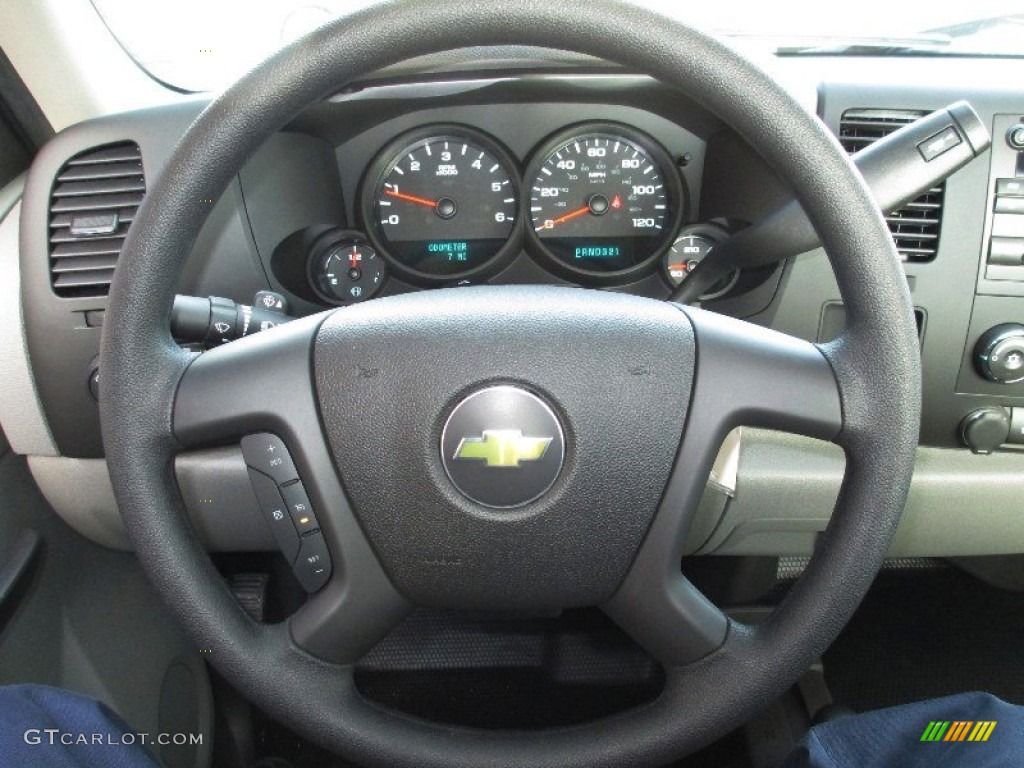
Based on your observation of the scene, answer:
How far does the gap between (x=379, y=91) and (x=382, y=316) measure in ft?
1.69

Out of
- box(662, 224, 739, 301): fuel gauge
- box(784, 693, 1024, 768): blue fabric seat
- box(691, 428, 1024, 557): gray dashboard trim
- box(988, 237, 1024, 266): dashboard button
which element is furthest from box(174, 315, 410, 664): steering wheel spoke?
box(988, 237, 1024, 266): dashboard button

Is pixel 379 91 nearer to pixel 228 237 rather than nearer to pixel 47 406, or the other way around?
pixel 228 237

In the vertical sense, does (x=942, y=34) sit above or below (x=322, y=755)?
above

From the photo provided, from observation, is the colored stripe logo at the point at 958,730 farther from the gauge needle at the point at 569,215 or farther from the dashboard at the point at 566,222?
the gauge needle at the point at 569,215

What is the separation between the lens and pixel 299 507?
33.7 inches

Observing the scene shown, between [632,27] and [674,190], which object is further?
[674,190]

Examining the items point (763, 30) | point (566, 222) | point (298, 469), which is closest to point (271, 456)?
point (298, 469)

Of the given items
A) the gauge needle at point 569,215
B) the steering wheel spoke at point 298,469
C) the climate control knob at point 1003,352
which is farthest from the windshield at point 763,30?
the steering wheel spoke at point 298,469

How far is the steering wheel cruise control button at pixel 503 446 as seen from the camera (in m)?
0.80

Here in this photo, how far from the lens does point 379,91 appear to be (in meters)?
1.24

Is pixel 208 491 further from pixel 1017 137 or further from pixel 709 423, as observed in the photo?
pixel 1017 137

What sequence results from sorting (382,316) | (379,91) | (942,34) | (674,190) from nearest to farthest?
1. (382,316)
2. (379,91)
3. (674,190)
4. (942,34)

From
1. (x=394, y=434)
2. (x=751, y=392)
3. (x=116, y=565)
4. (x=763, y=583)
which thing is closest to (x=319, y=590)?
(x=394, y=434)

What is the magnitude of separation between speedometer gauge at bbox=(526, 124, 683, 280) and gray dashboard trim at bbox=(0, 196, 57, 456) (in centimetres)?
72
